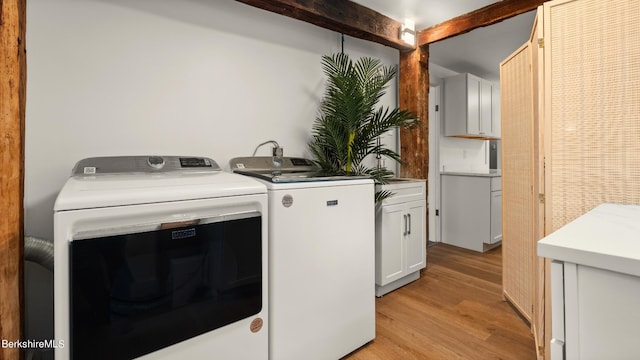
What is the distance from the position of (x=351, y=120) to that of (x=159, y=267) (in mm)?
1558

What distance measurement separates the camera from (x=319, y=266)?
5.00ft

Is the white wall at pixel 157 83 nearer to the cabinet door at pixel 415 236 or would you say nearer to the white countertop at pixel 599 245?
the cabinet door at pixel 415 236

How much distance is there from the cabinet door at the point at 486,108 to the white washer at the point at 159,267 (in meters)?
3.82

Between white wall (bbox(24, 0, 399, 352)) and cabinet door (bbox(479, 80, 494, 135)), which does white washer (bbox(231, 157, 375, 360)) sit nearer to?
white wall (bbox(24, 0, 399, 352))

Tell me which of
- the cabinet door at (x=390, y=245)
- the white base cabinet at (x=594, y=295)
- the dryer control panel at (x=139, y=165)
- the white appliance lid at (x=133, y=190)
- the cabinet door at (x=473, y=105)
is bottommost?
the cabinet door at (x=390, y=245)

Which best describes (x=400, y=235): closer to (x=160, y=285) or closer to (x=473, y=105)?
(x=160, y=285)

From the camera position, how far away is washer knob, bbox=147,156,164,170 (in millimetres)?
1554

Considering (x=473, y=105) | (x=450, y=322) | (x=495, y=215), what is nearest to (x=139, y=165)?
(x=450, y=322)

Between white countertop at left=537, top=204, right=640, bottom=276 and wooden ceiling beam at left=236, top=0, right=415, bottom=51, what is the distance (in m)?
1.98

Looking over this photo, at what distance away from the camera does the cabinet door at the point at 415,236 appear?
255 cm

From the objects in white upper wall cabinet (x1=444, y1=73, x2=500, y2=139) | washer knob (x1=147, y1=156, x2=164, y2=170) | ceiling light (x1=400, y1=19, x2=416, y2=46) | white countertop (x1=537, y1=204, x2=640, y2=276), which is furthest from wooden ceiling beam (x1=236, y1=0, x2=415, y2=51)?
white countertop (x1=537, y1=204, x2=640, y2=276)

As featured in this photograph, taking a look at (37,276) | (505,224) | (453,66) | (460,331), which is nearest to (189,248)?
(37,276)

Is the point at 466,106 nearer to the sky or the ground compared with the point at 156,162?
nearer to the sky

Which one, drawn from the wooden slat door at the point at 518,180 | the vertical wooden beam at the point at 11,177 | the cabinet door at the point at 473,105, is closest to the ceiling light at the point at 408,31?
the wooden slat door at the point at 518,180
